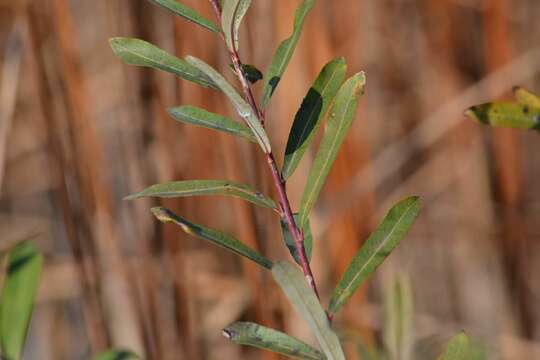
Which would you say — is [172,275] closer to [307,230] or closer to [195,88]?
[195,88]

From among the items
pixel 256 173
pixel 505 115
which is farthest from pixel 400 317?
pixel 256 173

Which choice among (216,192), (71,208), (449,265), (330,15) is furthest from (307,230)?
(449,265)

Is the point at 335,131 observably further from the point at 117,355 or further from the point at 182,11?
the point at 117,355

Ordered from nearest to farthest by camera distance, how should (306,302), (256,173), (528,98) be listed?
(306,302), (528,98), (256,173)

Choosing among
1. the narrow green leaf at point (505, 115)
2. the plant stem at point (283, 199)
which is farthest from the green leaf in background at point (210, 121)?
the narrow green leaf at point (505, 115)

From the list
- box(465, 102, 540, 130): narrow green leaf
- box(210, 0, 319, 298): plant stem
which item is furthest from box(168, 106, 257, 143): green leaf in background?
box(465, 102, 540, 130): narrow green leaf

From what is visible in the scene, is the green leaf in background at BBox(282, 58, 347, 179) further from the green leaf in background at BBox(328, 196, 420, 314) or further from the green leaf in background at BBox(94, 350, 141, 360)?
the green leaf in background at BBox(94, 350, 141, 360)
